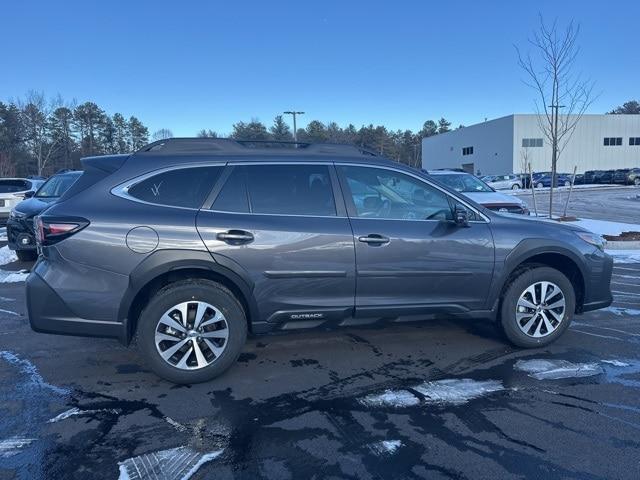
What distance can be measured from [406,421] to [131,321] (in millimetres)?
2238

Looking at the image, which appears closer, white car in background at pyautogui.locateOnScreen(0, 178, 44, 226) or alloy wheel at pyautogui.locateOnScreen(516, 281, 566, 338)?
alloy wheel at pyautogui.locateOnScreen(516, 281, 566, 338)

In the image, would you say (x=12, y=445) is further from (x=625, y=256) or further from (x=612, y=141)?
(x=612, y=141)

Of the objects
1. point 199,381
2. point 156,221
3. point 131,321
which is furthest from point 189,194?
point 199,381

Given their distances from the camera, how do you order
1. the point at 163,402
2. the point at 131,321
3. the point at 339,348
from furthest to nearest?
the point at 339,348, the point at 131,321, the point at 163,402

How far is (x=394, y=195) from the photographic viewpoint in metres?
4.35

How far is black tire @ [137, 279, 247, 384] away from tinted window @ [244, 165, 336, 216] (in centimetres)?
75

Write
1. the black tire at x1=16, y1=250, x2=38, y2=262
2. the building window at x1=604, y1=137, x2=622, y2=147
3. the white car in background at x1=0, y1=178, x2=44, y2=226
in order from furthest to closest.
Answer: the building window at x1=604, y1=137, x2=622, y2=147 → the white car in background at x1=0, y1=178, x2=44, y2=226 → the black tire at x1=16, y1=250, x2=38, y2=262

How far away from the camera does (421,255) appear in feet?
13.6

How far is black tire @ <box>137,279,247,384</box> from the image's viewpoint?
12.2 feet

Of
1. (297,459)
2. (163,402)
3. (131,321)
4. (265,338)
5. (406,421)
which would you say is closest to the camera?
(297,459)

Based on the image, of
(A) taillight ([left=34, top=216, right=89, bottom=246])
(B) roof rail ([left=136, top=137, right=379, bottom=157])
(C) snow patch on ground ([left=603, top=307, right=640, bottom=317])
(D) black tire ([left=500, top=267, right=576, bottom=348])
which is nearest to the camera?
(A) taillight ([left=34, top=216, right=89, bottom=246])

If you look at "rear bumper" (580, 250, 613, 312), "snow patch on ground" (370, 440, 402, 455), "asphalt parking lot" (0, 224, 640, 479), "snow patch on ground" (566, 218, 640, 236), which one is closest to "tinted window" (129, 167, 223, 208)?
"asphalt parking lot" (0, 224, 640, 479)

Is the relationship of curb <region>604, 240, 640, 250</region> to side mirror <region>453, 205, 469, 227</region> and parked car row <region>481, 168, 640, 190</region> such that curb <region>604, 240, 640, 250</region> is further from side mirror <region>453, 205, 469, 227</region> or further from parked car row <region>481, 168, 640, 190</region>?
parked car row <region>481, 168, 640, 190</region>

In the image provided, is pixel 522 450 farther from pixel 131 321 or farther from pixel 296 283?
pixel 131 321
